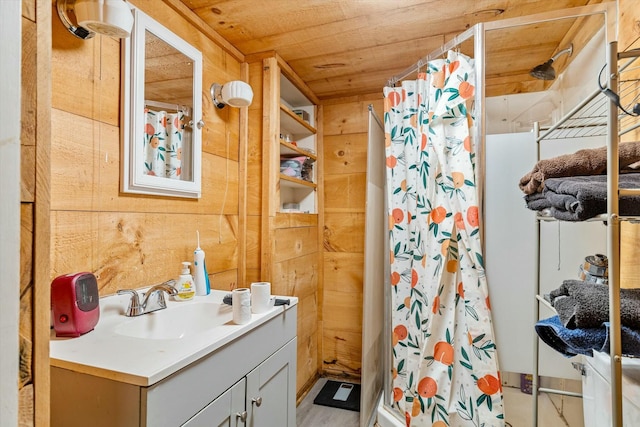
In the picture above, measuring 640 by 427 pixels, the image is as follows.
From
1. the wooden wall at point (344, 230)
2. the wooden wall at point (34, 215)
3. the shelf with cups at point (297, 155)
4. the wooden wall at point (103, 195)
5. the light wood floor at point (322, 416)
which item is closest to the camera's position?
the wooden wall at point (34, 215)

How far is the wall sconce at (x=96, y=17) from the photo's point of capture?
91 cm

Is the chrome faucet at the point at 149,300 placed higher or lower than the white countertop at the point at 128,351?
higher

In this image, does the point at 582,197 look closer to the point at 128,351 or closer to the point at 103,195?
the point at 128,351

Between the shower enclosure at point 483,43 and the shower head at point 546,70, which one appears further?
the shower head at point 546,70

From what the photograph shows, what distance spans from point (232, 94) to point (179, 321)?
104cm

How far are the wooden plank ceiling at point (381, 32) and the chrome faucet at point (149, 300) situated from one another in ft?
3.92

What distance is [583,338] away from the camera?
801 mm

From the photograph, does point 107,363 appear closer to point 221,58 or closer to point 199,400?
point 199,400

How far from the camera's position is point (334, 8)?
4.59ft

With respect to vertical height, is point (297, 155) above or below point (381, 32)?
below

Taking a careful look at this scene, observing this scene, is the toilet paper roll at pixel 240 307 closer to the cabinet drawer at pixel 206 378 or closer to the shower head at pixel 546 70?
the cabinet drawer at pixel 206 378

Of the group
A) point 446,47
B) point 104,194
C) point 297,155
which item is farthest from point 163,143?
point 446,47

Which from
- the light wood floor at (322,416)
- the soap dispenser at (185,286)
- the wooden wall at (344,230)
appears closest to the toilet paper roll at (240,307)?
the soap dispenser at (185,286)

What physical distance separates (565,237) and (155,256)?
5.80ft
